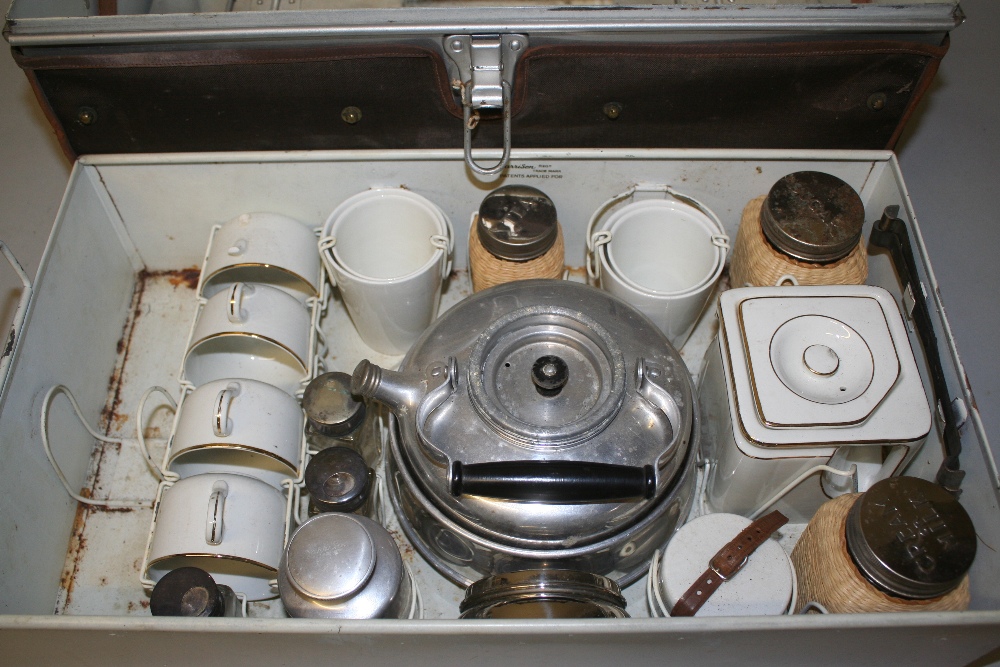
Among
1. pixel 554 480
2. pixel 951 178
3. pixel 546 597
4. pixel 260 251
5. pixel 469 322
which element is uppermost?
pixel 951 178

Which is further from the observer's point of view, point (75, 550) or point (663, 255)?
point (663, 255)

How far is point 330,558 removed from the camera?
3.37 feet

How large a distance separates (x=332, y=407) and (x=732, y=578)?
62 centimetres

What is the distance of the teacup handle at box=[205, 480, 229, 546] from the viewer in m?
1.11

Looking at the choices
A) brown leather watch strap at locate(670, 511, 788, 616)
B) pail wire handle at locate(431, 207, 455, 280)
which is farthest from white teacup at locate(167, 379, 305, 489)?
brown leather watch strap at locate(670, 511, 788, 616)

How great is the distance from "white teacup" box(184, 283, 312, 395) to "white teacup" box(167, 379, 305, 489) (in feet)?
0.29

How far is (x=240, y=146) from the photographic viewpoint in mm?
1384

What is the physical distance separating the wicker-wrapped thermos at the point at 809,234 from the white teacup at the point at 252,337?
2.46ft

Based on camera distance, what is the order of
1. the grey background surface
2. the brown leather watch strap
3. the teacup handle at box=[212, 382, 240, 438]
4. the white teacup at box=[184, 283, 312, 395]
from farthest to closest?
the grey background surface < the white teacup at box=[184, 283, 312, 395] < the teacup handle at box=[212, 382, 240, 438] < the brown leather watch strap

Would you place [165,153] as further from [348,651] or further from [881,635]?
[881,635]

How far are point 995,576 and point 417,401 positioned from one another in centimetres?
78

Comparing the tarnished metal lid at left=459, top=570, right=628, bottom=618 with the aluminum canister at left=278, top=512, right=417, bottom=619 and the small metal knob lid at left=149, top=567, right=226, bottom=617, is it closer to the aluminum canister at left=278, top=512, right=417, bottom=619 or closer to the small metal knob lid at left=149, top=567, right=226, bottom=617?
the aluminum canister at left=278, top=512, right=417, bottom=619

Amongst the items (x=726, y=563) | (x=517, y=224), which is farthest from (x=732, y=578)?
(x=517, y=224)

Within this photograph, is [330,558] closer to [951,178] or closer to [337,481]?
[337,481]
